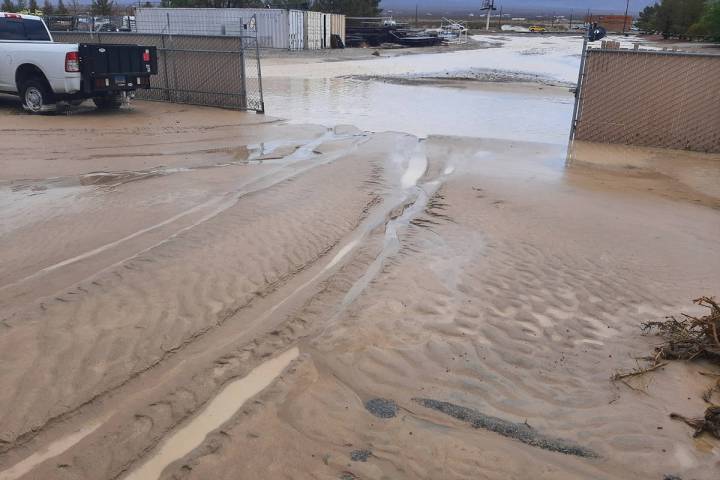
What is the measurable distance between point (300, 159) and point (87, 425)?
792 cm

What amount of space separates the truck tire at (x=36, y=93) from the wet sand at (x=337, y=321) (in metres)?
4.83

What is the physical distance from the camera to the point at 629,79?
1297 cm

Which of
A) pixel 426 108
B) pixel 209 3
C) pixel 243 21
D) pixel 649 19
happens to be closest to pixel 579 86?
pixel 426 108

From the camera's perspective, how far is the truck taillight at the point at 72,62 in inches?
546

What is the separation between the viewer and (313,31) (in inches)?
1839

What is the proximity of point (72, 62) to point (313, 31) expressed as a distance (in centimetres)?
3485

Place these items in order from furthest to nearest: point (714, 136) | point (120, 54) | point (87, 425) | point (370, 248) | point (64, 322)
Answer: point (120, 54) < point (714, 136) < point (370, 248) < point (64, 322) < point (87, 425)

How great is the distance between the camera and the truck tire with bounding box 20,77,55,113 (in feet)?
47.6

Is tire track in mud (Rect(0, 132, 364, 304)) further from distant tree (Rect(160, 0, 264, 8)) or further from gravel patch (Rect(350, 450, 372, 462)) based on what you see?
distant tree (Rect(160, 0, 264, 8))

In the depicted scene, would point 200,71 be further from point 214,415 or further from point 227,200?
point 214,415

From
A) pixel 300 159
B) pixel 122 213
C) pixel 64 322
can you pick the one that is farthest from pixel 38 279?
pixel 300 159

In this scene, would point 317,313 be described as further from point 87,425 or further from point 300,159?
point 300,159

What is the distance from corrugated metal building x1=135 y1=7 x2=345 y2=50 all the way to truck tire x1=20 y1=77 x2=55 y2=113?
2686 cm

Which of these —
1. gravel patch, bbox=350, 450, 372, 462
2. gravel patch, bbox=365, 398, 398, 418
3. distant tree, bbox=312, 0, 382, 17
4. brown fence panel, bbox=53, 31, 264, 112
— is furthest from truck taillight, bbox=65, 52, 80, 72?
distant tree, bbox=312, 0, 382, 17
